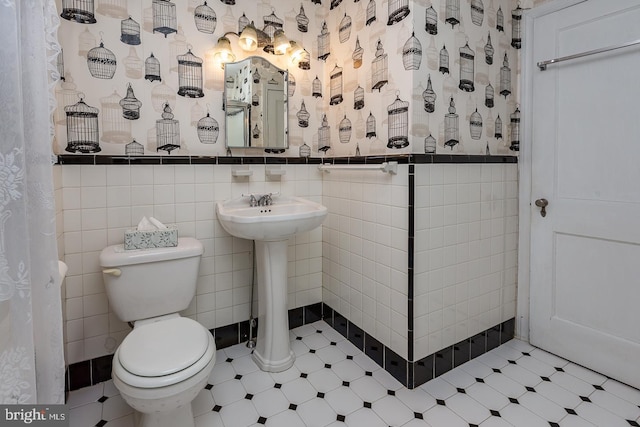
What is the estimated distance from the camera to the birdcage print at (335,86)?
2281 millimetres

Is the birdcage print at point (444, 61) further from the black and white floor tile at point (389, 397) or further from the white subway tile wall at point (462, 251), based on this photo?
the black and white floor tile at point (389, 397)

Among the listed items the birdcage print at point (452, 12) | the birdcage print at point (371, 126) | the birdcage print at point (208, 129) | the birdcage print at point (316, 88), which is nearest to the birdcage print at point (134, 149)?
the birdcage print at point (208, 129)

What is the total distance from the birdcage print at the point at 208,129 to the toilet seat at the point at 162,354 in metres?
1.05

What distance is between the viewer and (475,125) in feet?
6.61

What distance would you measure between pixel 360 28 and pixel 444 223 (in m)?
1.24

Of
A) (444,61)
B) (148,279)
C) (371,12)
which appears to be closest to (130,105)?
(148,279)

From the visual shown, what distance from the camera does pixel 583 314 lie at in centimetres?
194

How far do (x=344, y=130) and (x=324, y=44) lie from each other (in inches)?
24.9

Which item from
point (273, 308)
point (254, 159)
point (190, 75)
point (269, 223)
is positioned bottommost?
point (273, 308)

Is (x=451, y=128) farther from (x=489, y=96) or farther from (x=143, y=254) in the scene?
(x=143, y=254)

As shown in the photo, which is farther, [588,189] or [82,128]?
[588,189]

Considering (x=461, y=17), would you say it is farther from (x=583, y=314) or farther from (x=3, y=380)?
(x=3, y=380)

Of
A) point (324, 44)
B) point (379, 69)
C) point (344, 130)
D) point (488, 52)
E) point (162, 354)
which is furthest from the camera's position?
point (324, 44)

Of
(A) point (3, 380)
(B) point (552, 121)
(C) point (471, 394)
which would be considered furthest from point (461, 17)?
(A) point (3, 380)
